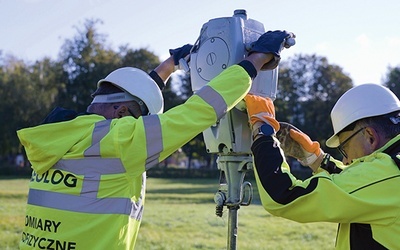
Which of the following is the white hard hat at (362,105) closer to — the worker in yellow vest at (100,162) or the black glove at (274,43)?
the black glove at (274,43)

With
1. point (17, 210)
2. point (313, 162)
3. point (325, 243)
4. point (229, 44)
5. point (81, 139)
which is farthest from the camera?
point (17, 210)

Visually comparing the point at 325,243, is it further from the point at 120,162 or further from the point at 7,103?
the point at 7,103

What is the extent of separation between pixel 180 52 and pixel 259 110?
3.29 ft

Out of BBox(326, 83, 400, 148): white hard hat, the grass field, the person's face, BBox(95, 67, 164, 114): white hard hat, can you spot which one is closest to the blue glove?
BBox(95, 67, 164, 114): white hard hat

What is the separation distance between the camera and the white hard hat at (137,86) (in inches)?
121

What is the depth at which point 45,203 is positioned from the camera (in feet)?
9.45

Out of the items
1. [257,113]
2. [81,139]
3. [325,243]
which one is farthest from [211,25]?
[325,243]

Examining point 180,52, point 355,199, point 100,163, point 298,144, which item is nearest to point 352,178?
point 355,199

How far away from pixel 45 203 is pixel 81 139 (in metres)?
0.41

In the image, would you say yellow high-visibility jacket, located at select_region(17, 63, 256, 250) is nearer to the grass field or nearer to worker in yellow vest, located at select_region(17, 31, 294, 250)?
worker in yellow vest, located at select_region(17, 31, 294, 250)

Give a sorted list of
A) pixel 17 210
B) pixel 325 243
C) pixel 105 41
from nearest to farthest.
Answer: pixel 325 243
pixel 17 210
pixel 105 41

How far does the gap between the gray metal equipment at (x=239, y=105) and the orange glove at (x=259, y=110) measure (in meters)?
0.12

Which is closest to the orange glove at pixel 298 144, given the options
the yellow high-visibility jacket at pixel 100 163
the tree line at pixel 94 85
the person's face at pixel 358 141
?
the person's face at pixel 358 141

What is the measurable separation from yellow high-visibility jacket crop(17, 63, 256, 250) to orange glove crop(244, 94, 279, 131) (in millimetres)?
297
